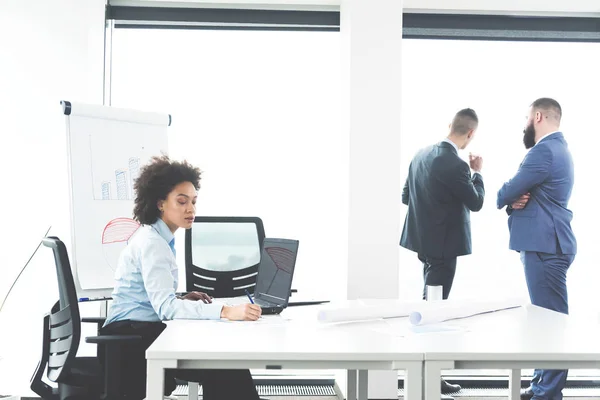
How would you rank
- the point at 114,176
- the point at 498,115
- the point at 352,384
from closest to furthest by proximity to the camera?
the point at 352,384
the point at 114,176
the point at 498,115

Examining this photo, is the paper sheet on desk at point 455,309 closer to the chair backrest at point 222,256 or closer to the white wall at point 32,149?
the chair backrest at point 222,256

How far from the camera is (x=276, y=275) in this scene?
238 centimetres

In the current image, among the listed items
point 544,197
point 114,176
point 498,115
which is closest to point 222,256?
point 114,176

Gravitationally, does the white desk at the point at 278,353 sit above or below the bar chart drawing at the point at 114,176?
below

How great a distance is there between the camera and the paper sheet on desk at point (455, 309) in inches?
81.1

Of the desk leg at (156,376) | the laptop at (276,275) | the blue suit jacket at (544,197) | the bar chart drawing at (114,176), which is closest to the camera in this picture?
the desk leg at (156,376)

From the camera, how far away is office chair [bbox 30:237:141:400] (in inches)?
82.0

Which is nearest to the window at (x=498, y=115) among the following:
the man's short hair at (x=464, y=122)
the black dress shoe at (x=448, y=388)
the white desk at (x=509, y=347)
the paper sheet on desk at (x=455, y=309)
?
the man's short hair at (x=464, y=122)

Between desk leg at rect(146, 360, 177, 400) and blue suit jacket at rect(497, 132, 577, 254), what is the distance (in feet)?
7.49

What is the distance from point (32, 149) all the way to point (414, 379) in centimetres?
281

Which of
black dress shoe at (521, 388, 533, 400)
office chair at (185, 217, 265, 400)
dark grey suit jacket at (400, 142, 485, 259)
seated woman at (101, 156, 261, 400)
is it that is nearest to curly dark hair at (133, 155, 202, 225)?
seated woman at (101, 156, 261, 400)

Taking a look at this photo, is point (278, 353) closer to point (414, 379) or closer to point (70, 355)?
point (414, 379)

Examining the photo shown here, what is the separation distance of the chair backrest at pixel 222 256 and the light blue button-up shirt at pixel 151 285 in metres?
0.90

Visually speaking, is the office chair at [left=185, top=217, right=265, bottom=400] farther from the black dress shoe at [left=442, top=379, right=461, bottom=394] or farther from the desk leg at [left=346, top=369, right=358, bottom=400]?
the black dress shoe at [left=442, top=379, right=461, bottom=394]
